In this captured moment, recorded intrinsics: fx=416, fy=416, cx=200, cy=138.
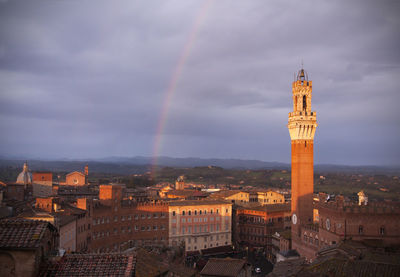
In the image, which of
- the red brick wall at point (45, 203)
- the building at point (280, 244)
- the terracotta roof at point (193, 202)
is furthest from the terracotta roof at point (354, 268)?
the terracotta roof at point (193, 202)

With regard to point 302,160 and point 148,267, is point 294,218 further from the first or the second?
point 148,267

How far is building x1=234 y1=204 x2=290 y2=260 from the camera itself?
82062 millimetres

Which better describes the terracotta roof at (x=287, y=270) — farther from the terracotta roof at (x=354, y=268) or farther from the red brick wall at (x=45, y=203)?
the red brick wall at (x=45, y=203)

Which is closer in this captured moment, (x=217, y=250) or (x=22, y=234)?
(x=22, y=234)

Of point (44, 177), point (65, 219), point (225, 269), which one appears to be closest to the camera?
point (225, 269)

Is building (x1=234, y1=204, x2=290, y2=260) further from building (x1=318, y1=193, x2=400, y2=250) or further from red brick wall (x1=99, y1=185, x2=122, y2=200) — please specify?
building (x1=318, y1=193, x2=400, y2=250)

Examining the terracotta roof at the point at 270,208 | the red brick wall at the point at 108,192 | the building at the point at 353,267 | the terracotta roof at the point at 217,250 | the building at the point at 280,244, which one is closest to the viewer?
the building at the point at 353,267

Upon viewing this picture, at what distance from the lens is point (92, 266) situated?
561 inches

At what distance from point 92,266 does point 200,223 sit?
6611 cm

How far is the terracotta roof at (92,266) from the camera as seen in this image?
14.0 m

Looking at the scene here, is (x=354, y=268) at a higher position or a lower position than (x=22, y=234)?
lower

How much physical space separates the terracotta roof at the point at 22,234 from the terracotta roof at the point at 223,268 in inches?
1158

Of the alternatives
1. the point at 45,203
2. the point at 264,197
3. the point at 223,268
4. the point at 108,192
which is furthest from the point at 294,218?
the point at 264,197

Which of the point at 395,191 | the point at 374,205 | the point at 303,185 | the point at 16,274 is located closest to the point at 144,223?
the point at 303,185
